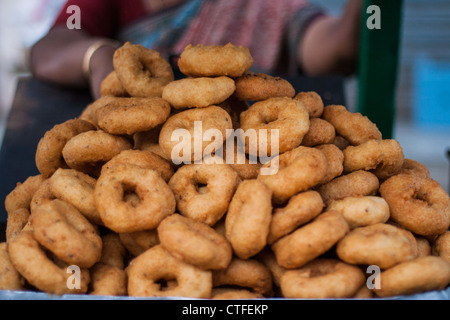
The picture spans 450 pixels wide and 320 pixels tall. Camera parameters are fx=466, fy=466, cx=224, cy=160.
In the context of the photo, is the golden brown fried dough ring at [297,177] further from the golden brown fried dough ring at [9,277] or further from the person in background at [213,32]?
the person in background at [213,32]

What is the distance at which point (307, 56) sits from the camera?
3318 millimetres

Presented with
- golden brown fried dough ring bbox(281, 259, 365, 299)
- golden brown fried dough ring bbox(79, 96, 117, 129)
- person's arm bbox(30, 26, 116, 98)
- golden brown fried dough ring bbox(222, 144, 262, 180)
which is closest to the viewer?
golden brown fried dough ring bbox(281, 259, 365, 299)

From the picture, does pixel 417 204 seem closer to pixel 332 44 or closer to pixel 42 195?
pixel 42 195

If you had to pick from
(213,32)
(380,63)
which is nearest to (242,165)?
(380,63)

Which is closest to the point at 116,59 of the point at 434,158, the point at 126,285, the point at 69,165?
the point at 69,165

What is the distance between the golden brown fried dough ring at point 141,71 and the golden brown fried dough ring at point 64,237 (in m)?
0.55

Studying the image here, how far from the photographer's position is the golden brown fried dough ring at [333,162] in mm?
1428

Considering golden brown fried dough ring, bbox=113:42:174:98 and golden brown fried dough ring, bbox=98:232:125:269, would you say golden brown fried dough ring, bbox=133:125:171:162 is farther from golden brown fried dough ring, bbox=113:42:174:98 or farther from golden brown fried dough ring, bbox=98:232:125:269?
golden brown fried dough ring, bbox=98:232:125:269

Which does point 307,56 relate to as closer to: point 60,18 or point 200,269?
point 60,18

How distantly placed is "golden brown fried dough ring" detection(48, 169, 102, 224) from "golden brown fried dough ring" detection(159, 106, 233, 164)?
26 centimetres

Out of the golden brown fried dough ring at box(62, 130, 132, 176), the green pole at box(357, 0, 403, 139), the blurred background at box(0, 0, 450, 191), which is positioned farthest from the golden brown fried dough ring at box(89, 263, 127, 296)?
the blurred background at box(0, 0, 450, 191)

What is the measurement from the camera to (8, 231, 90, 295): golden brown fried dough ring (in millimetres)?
1177

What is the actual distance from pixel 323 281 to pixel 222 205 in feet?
1.16

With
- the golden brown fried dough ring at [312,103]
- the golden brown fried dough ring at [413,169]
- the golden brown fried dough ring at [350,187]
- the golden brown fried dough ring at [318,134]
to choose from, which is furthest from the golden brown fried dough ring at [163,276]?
the golden brown fried dough ring at [413,169]
